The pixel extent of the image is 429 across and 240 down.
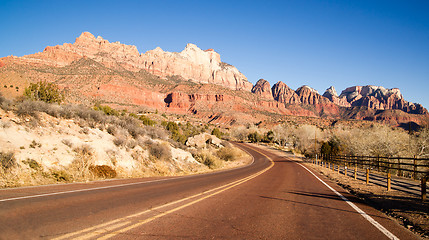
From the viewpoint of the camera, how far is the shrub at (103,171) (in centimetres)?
1249

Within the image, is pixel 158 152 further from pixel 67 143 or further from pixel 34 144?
pixel 34 144

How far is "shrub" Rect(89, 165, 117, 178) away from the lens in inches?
492

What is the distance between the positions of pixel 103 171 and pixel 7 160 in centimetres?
419

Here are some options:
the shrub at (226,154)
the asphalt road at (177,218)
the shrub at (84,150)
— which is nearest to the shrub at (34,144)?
the shrub at (84,150)

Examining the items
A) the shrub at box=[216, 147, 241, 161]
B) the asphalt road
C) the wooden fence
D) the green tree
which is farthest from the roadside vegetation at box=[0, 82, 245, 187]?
the green tree

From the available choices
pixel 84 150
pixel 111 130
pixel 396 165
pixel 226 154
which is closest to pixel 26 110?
pixel 84 150

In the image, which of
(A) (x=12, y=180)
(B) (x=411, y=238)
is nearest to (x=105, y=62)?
(A) (x=12, y=180)

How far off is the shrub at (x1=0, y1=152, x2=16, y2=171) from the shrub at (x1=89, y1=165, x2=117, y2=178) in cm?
333

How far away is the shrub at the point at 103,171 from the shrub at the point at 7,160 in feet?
10.9

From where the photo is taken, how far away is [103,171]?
1289 centimetres

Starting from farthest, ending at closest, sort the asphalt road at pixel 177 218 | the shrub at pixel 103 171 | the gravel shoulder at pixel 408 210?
the shrub at pixel 103 171 < the gravel shoulder at pixel 408 210 < the asphalt road at pixel 177 218

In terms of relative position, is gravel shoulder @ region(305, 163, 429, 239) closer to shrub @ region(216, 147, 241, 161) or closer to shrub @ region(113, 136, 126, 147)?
shrub @ region(113, 136, 126, 147)

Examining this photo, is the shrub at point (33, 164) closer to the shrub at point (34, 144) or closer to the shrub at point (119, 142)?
the shrub at point (34, 144)

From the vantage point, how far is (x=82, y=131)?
15945 mm
